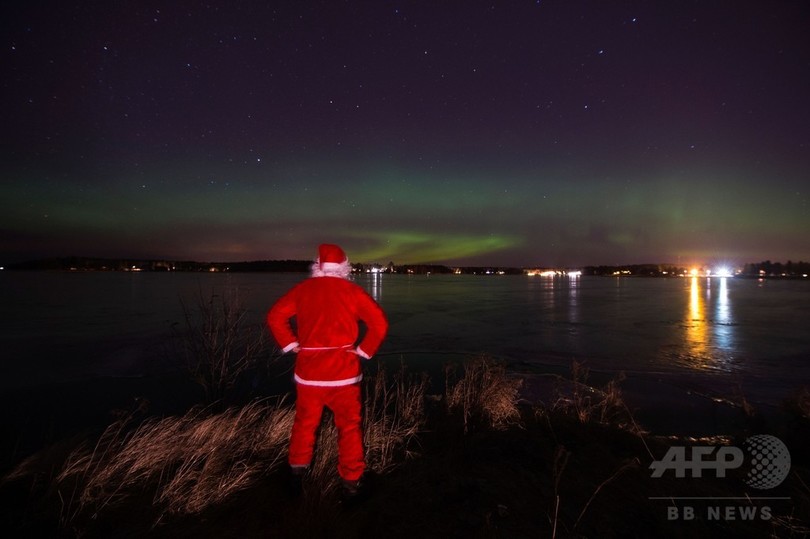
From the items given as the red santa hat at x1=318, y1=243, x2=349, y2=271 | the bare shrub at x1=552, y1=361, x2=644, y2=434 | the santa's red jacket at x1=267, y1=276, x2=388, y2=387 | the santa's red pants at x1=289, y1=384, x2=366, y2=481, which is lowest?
the bare shrub at x1=552, y1=361, x2=644, y2=434

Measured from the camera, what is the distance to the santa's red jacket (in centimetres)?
381

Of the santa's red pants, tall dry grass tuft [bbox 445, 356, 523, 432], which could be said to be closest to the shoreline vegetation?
the santa's red pants

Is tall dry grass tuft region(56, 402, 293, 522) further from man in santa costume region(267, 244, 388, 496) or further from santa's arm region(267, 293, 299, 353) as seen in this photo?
santa's arm region(267, 293, 299, 353)

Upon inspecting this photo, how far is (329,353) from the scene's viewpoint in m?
3.83

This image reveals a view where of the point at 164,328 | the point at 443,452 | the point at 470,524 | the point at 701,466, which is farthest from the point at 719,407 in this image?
the point at 164,328

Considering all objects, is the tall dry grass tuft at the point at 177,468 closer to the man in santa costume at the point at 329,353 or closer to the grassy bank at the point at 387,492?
the grassy bank at the point at 387,492

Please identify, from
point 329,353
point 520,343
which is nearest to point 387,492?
point 329,353

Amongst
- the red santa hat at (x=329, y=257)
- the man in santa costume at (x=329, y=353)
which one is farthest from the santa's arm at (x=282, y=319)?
the red santa hat at (x=329, y=257)

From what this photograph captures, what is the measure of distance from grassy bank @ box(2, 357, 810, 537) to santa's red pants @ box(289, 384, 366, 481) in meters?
0.27

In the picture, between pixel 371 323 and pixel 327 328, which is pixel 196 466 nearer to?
pixel 327 328

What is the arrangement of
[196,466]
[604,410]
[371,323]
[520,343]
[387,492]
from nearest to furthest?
[387,492] < [371,323] < [196,466] < [604,410] < [520,343]

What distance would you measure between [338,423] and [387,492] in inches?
33.5

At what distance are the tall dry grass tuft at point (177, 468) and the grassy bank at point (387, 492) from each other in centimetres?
1

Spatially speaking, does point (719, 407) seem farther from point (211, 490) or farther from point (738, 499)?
point (211, 490)
